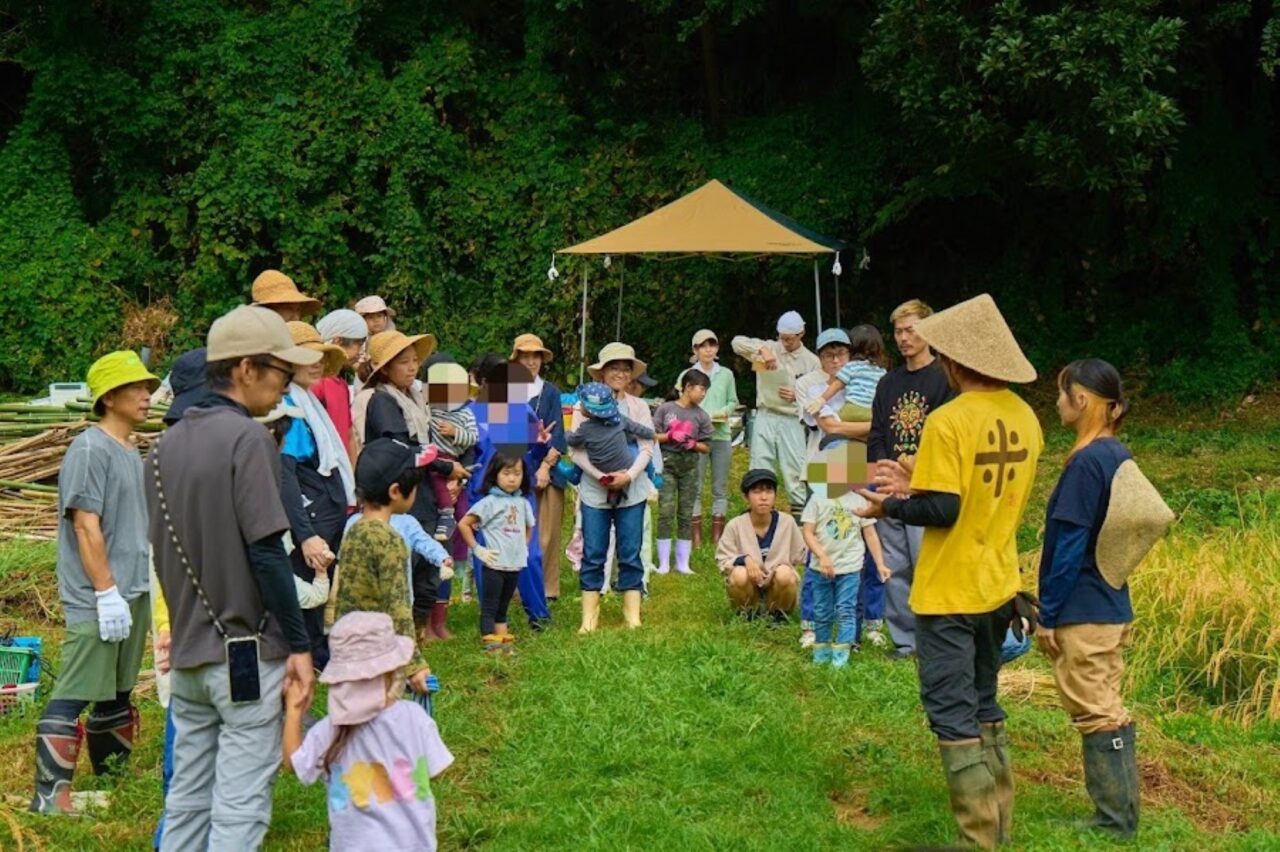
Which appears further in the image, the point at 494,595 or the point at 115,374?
the point at 494,595

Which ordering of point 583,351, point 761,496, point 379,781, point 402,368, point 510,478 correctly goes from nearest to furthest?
point 379,781 < point 402,368 < point 510,478 < point 761,496 < point 583,351

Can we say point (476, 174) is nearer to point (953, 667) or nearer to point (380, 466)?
point (380, 466)

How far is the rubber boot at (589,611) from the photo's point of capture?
8812mm

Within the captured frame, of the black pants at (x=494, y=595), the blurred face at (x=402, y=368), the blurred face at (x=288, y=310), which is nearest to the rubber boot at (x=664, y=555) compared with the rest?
the black pants at (x=494, y=595)

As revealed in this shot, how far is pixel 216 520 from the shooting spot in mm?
4375

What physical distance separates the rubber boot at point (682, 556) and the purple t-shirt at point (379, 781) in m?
6.72

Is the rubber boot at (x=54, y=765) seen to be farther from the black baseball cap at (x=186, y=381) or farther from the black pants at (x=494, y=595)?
the black pants at (x=494, y=595)

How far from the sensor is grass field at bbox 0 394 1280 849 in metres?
5.56

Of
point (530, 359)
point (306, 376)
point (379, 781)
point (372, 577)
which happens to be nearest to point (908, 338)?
point (530, 359)

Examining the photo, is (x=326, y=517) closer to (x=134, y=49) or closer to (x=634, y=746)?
(x=634, y=746)

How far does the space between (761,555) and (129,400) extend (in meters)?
4.42

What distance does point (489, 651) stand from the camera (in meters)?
8.35

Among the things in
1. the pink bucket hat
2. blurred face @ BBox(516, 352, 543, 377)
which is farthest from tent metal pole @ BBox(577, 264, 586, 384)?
the pink bucket hat

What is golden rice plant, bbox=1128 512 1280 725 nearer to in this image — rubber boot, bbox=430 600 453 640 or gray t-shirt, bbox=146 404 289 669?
rubber boot, bbox=430 600 453 640
